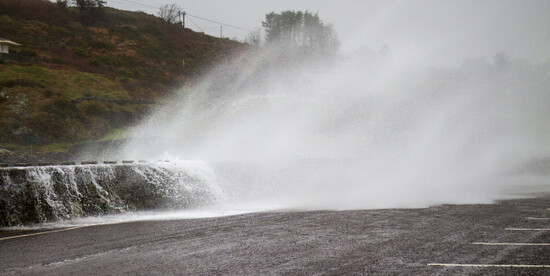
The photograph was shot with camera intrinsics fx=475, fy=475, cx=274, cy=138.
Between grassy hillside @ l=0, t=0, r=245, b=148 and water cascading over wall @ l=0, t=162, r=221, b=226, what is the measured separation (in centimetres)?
2006

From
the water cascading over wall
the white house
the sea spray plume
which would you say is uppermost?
the white house

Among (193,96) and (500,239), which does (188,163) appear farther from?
(193,96)

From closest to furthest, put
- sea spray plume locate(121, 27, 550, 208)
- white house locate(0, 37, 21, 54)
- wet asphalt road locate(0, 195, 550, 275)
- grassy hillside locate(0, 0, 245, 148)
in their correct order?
wet asphalt road locate(0, 195, 550, 275) → sea spray plume locate(121, 27, 550, 208) → grassy hillside locate(0, 0, 245, 148) → white house locate(0, 37, 21, 54)

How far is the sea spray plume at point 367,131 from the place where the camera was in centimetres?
2722

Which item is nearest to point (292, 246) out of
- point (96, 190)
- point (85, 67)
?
point (96, 190)

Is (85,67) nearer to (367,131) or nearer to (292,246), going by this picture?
(367,131)

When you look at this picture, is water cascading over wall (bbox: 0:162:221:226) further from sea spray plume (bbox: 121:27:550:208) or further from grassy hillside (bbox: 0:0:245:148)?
grassy hillside (bbox: 0:0:245:148)

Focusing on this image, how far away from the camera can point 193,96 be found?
197ft

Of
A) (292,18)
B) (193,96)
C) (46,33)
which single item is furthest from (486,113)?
(292,18)

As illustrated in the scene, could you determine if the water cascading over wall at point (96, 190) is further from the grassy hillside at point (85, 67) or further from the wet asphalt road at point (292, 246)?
the grassy hillside at point (85, 67)

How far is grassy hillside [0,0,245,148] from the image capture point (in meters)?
39.6

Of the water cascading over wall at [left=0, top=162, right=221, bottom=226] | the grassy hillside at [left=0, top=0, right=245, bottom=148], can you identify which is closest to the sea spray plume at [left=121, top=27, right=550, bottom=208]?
the water cascading over wall at [left=0, top=162, right=221, bottom=226]

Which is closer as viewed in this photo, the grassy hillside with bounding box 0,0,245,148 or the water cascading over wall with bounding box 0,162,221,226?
the water cascading over wall with bounding box 0,162,221,226

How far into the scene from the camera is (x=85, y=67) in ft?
183
